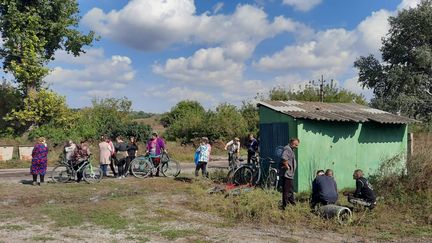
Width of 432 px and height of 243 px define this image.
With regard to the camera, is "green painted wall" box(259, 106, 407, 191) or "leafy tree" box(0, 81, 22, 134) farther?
"leafy tree" box(0, 81, 22, 134)

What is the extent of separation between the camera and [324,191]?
1063 cm

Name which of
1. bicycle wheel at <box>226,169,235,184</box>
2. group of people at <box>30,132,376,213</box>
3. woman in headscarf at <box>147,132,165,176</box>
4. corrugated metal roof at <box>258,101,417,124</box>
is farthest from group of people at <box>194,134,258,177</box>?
corrugated metal roof at <box>258,101,417,124</box>

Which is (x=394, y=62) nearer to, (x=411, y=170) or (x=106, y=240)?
(x=411, y=170)

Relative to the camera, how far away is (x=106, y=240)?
8.07 meters

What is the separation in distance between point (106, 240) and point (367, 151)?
9.59 meters

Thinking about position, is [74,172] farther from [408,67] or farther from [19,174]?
[408,67]

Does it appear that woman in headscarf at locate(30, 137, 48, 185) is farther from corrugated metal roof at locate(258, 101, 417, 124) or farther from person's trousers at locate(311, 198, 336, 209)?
person's trousers at locate(311, 198, 336, 209)

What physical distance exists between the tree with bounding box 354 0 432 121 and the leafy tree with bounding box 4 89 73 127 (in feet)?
77.6

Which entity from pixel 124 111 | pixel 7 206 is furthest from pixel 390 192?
pixel 124 111

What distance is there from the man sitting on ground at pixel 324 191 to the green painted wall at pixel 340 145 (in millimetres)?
2409

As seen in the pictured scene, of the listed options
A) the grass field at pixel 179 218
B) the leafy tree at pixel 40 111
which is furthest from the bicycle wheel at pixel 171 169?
the leafy tree at pixel 40 111

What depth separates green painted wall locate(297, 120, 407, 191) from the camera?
13.4 meters

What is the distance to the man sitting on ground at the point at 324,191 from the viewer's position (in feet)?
34.7

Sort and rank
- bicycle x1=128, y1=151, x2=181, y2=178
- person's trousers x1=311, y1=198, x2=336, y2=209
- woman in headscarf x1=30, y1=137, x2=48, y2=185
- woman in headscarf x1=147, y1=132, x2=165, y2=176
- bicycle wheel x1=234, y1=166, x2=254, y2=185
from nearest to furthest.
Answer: person's trousers x1=311, y1=198, x2=336, y2=209
woman in headscarf x1=30, y1=137, x2=48, y2=185
bicycle wheel x1=234, y1=166, x2=254, y2=185
bicycle x1=128, y1=151, x2=181, y2=178
woman in headscarf x1=147, y1=132, x2=165, y2=176
